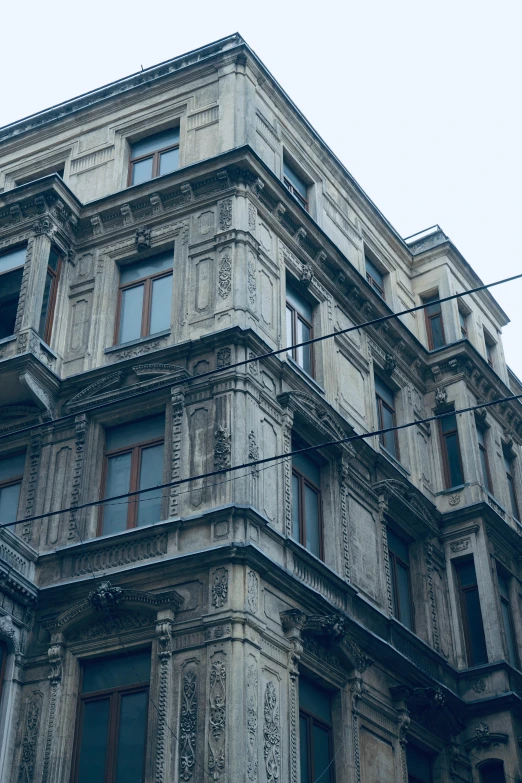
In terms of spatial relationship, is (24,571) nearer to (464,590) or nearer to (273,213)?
(273,213)

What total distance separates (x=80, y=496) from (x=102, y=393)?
2.59 metres

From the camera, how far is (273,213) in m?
28.2

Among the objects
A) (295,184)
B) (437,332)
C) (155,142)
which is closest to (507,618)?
(437,332)

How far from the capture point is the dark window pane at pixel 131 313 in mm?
26531

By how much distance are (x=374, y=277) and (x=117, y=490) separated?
14.0 m

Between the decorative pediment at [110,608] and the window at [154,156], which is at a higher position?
the window at [154,156]

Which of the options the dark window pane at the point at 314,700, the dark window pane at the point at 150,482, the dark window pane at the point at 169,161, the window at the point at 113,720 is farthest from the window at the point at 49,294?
the dark window pane at the point at 314,700

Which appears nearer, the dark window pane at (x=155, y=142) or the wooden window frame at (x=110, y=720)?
the wooden window frame at (x=110, y=720)

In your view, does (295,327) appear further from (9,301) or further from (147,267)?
(9,301)

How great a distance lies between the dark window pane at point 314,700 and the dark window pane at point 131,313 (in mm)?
9118

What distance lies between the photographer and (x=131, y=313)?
27.0 m

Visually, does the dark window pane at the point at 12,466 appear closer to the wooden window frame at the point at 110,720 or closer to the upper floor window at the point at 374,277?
the wooden window frame at the point at 110,720

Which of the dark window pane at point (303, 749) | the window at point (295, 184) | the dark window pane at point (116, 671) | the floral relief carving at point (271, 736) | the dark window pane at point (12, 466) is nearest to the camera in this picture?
the floral relief carving at point (271, 736)

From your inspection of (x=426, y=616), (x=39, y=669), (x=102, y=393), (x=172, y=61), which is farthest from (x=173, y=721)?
(x=172, y=61)
